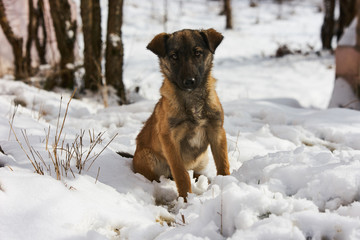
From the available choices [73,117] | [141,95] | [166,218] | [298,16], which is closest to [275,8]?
[298,16]

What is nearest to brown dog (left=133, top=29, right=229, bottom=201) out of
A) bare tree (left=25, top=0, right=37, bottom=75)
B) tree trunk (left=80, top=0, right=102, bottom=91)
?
tree trunk (left=80, top=0, right=102, bottom=91)

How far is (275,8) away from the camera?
79.4 feet

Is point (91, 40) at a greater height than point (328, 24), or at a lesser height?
lesser

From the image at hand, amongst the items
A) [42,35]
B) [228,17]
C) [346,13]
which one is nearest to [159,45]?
[42,35]

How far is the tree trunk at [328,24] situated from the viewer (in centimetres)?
1188

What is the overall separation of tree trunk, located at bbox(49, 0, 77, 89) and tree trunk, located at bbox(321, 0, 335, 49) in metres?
9.19

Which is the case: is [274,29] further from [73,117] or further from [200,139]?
[200,139]

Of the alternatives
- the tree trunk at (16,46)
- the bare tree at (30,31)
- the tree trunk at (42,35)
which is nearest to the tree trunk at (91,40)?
the tree trunk at (16,46)

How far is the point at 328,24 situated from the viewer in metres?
12.2

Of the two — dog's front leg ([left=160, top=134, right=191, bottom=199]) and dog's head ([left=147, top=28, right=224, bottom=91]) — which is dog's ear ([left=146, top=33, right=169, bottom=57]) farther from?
dog's front leg ([left=160, top=134, right=191, bottom=199])

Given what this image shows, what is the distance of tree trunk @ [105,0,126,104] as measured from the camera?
582 cm

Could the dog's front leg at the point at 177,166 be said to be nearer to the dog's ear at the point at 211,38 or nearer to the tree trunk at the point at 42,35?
the dog's ear at the point at 211,38

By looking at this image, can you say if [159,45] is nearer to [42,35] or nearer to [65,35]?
[65,35]

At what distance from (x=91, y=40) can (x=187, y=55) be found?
392 centimetres
